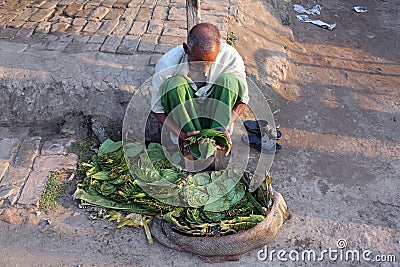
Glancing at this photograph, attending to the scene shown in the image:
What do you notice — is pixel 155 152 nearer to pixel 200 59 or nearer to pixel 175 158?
pixel 175 158

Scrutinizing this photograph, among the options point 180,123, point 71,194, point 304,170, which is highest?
point 180,123

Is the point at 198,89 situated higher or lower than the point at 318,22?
higher

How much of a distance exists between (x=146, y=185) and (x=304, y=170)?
4.34ft

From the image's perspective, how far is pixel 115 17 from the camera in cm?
463

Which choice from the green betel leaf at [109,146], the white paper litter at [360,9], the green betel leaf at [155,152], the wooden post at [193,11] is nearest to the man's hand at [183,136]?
the green betel leaf at [155,152]

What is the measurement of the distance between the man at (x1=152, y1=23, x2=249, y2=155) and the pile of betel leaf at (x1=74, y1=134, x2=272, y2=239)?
303mm

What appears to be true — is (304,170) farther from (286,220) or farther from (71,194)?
(71,194)

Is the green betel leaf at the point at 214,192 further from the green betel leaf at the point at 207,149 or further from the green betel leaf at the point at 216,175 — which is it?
the green betel leaf at the point at 207,149

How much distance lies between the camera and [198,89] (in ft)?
10.5

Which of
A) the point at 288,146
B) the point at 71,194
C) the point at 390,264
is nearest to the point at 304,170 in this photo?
the point at 288,146

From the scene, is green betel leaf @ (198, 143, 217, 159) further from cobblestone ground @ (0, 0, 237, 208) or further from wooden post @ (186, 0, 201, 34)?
wooden post @ (186, 0, 201, 34)

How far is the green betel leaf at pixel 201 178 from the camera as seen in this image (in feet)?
10.5

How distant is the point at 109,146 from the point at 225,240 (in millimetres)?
1252

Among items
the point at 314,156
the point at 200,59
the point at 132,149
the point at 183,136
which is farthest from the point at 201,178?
the point at 314,156
